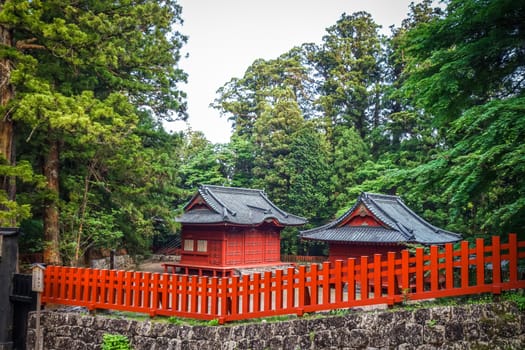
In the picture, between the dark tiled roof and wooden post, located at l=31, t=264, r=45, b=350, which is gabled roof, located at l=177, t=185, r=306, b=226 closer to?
the dark tiled roof

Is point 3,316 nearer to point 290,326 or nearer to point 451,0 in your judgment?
point 290,326

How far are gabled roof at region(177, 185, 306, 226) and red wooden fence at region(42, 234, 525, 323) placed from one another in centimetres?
1433

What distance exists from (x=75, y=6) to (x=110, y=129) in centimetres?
447

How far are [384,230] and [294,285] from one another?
12062 mm

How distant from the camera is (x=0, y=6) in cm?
1348

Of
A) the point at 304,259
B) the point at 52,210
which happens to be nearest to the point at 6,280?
the point at 52,210

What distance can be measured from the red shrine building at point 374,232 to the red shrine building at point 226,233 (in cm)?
544

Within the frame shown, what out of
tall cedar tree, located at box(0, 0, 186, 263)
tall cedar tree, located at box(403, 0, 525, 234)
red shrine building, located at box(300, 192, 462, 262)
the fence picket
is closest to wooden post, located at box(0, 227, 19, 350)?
tall cedar tree, located at box(0, 0, 186, 263)

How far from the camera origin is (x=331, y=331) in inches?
325

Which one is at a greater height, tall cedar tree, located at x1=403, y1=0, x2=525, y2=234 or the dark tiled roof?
tall cedar tree, located at x1=403, y1=0, x2=525, y2=234

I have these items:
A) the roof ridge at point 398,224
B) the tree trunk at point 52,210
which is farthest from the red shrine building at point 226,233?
the tree trunk at point 52,210

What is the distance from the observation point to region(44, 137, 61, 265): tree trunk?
615 inches

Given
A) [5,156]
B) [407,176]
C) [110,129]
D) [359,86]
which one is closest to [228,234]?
[110,129]

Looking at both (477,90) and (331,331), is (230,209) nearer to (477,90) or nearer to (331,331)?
(331,331)
